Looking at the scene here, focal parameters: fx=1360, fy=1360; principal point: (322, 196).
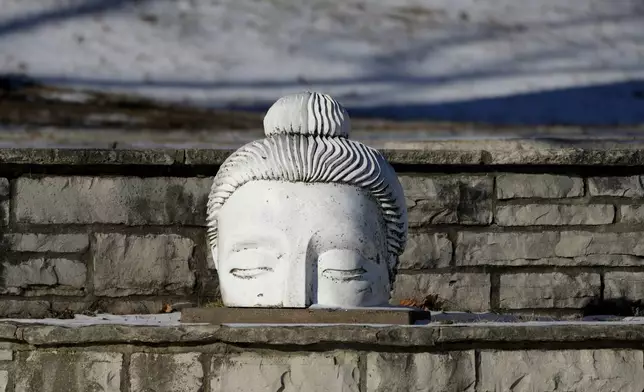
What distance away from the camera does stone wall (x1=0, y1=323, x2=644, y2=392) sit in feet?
14.2

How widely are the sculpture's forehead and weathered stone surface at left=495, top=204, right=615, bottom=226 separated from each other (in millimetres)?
1816

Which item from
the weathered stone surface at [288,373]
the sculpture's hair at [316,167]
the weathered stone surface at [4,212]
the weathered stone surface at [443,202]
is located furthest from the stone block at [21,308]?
the weathered stone surface at [288,373]

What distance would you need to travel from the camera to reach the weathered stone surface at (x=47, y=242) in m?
6.49

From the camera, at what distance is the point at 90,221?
6504mm

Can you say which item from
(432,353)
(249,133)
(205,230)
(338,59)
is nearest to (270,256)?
(432,353)

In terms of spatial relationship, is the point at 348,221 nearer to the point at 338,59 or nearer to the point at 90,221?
the point at 90,221

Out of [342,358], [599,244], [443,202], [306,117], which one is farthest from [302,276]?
[599,244]

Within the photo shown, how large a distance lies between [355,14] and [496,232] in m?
2.88

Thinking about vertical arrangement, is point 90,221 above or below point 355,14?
below

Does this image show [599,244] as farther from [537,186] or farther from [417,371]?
[417,371]

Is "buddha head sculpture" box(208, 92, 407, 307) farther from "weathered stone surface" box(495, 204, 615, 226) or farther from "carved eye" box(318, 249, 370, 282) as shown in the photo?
"weathered stone surface" box(495, 204, 615, 226)

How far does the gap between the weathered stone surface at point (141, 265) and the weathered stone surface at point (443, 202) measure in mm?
1113

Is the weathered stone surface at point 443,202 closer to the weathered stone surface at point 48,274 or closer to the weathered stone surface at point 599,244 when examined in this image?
the weathered stone surface at point 599,244

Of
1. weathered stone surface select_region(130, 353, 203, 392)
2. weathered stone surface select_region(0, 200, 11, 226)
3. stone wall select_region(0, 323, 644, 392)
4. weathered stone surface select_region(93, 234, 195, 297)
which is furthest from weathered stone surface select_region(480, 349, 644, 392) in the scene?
weathered stone surface select_region(0, 200, 11, 226)
